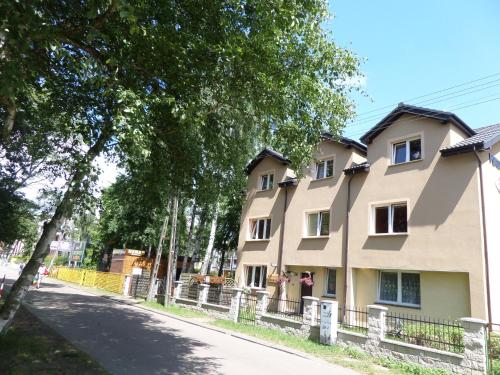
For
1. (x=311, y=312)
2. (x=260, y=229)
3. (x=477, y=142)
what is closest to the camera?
(x=311, y=312)

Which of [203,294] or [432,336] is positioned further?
[203,294]

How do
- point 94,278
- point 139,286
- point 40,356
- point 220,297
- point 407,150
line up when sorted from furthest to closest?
point 94,278
point 139,286
point 220,297
point 407,150
point 40,356

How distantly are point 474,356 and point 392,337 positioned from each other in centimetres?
291

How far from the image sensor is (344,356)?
11.3 m

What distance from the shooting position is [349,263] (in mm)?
18109

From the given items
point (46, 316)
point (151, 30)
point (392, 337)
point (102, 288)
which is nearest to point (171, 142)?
point (151, 30)

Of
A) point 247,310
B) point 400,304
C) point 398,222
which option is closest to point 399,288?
point 400,304

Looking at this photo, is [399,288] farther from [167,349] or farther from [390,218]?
[167,349]

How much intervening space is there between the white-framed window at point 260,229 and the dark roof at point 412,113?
7.98 m

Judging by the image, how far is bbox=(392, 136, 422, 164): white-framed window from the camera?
17109 millimetres

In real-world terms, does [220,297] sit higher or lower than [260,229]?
lower

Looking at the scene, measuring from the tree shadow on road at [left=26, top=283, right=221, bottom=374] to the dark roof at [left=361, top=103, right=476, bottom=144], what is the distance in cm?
1194

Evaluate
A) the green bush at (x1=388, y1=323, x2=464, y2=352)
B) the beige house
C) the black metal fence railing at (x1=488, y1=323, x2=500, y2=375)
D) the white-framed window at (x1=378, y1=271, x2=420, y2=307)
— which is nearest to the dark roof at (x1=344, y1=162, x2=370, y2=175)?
the beige house

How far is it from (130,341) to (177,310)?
29.3 ft
